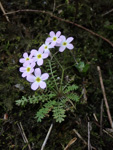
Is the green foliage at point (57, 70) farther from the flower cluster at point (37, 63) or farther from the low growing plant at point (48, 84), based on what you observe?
the flower cluster at point (37, 63)

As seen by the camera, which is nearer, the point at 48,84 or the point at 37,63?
the point at 37,63

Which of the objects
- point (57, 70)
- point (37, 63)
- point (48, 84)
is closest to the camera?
point (37, 63)

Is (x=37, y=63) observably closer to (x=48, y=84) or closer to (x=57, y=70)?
(x=48, y=84)

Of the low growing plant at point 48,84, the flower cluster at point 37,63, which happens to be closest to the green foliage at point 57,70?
the low growing plant at point 48,84

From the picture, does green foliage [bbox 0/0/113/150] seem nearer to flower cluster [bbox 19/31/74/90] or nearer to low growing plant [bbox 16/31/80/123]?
low growing plant [bbox 16/31/80/123]

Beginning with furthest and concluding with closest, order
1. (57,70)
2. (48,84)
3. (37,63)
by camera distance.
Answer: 1. (57,70)
2. (48,84)
3. (37,63)

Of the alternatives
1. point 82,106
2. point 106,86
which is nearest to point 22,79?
point 82,106

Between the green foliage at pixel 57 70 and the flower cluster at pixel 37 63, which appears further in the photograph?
the green foliage at pixel 57 70

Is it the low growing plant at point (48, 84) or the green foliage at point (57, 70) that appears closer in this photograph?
the low growing plant at point (48, 84)

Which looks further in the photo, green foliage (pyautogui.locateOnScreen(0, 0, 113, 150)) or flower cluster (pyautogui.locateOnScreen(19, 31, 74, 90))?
green foliage (pyautogui.locateOnScreen(0, 0, 113, 150))

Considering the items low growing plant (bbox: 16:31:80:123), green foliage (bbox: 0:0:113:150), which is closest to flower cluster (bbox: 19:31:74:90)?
low growing plant (bbox: 16:31:80:123)

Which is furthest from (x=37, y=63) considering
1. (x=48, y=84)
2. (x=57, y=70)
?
(x=57, y=70)
